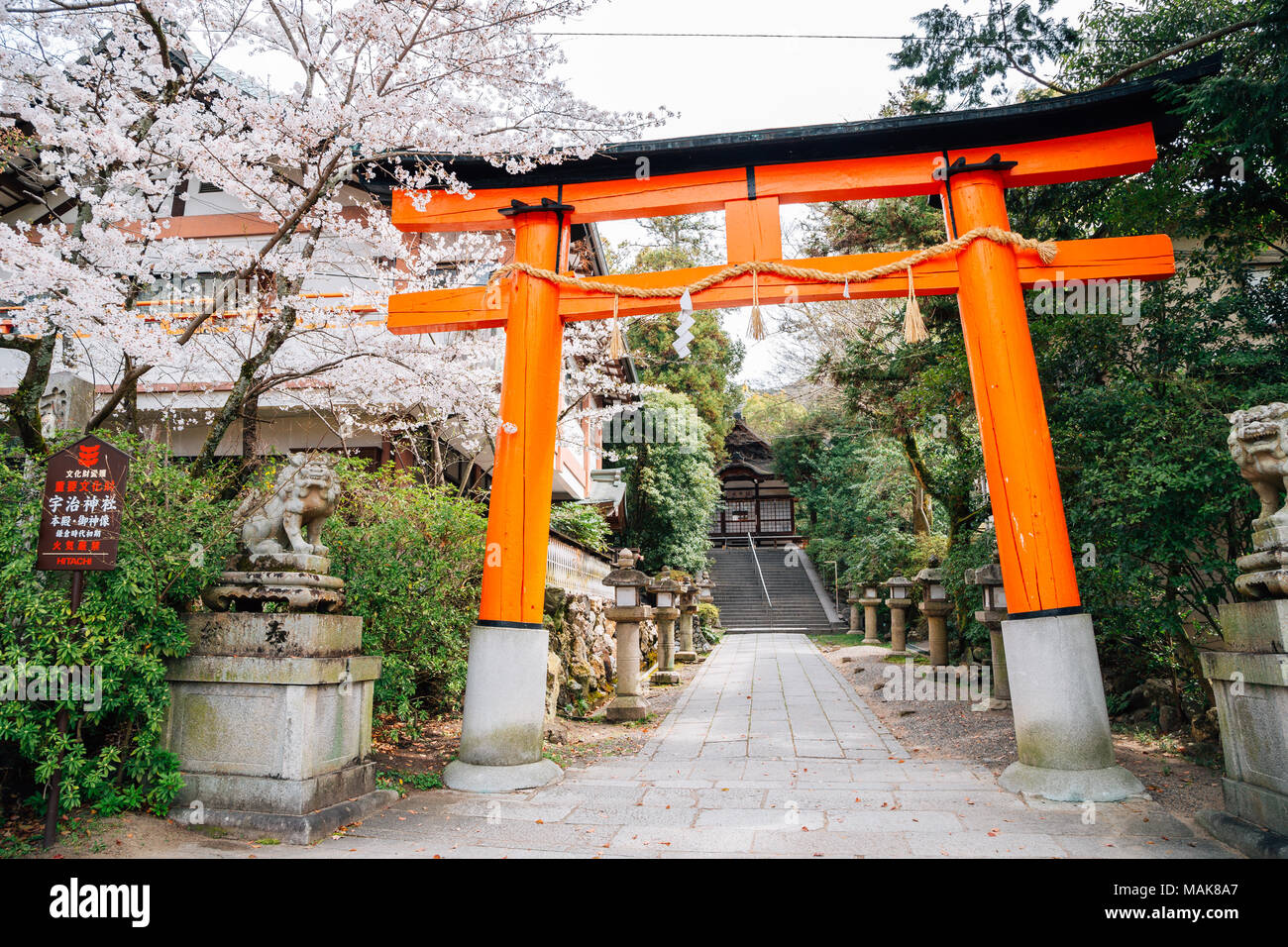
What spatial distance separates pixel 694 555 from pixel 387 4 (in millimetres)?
18467

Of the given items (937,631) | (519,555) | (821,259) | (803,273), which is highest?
(821,259)

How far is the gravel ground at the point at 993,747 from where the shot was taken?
4.84 meters

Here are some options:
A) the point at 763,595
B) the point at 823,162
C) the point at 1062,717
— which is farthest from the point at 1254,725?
the point at 763,595

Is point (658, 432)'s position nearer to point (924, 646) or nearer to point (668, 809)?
point (924, 646)

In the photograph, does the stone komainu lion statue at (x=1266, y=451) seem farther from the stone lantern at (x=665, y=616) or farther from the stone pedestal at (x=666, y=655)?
the stone pedestal at (x=666, y=655)

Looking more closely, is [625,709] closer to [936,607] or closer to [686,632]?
[936,607]

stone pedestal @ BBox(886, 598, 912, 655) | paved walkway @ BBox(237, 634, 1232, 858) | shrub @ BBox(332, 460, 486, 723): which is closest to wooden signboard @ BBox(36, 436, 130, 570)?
shrub @ BBox(332, 460, 486, 723)

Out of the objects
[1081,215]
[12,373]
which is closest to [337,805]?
[1081,215]

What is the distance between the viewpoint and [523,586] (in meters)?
5.64

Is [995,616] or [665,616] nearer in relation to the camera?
[995,616]

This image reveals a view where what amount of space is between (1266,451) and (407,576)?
587 centimetres

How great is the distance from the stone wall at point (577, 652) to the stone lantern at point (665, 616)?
106 cm

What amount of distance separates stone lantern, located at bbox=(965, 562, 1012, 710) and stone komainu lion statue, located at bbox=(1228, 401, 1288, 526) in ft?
13.6

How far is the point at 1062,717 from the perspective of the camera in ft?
16.0
